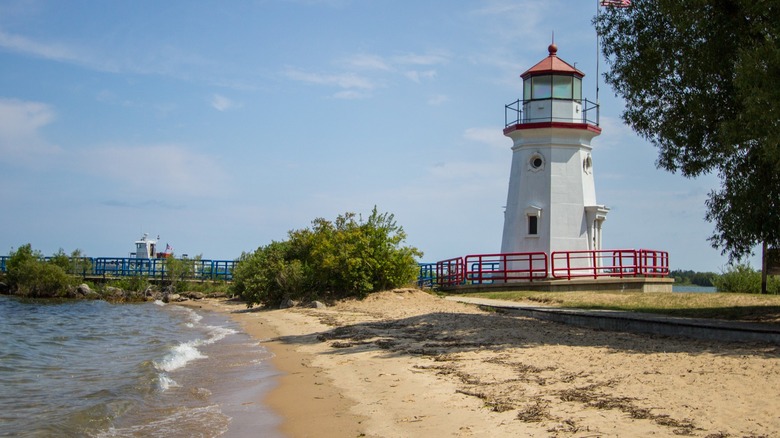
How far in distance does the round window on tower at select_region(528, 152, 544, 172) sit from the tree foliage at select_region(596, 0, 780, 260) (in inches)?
510

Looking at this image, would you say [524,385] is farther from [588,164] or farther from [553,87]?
[588,164]

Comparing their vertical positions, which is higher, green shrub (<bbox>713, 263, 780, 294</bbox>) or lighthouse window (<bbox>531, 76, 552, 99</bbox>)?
lighthouse window (<bbox>531, 76, 552, 99</bbox>)

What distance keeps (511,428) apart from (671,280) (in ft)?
78.4

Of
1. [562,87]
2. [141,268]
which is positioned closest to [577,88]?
[562,87]

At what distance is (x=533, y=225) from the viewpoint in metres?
31.0

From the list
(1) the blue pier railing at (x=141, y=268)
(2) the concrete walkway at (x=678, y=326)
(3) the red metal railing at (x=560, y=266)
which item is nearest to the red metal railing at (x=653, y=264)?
(3) the red metal railing at (x=560, y=266)

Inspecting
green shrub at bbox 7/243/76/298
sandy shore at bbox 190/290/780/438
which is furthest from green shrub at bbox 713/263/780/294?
green shrub at bbox 7/243/76/298

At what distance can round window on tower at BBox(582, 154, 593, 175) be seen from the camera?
31.5 metres

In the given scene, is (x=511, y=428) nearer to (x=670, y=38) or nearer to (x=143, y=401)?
(x=143, y=401)

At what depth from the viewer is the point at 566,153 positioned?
3103 centimetres

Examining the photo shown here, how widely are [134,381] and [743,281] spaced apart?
22017 millimetres

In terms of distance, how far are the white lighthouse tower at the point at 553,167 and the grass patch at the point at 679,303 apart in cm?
474

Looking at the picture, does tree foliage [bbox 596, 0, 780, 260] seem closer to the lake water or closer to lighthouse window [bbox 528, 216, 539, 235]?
the lake water

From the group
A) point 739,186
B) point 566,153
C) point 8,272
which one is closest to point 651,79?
point 739,186
